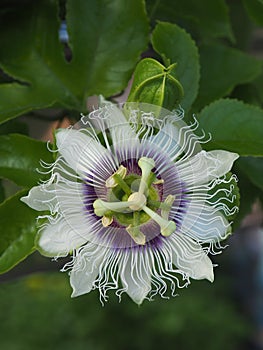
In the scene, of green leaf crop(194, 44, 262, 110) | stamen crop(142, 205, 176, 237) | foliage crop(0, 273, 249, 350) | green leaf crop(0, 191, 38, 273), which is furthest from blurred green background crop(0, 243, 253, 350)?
stamen crop(142, 205, 176, 237)

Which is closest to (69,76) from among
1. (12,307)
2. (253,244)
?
(12,307)

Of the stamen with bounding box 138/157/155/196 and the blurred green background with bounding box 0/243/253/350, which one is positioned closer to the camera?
the stamen with bounding box 138/157/155/196

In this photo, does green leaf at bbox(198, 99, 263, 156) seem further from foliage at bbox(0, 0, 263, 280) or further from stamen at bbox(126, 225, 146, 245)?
stamen at bbox(126, 225, 146, 245)

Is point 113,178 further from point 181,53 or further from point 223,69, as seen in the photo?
point 223,69

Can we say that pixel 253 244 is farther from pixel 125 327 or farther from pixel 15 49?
pixel 15 49

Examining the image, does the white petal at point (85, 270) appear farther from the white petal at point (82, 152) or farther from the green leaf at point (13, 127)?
the green leaf at point (13, 127)

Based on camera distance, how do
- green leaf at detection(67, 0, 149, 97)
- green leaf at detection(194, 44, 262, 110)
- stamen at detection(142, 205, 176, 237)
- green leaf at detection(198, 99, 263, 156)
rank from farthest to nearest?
green leaf at detection(194, 44, 262, 110) < green leaf at detection(67, 0, 149, 97) < green leaf at detection(198, 99, 263, 156) < stamen at detection(142, 205, 176, 237)
